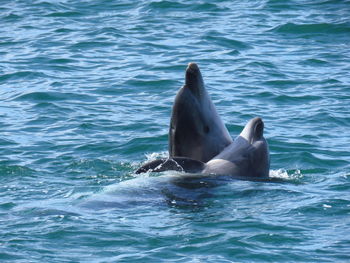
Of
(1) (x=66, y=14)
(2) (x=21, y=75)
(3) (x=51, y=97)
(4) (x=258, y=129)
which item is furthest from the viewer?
(1) (x=66, y=14)

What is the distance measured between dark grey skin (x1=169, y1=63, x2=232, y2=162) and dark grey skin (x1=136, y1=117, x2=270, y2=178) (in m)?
0.23

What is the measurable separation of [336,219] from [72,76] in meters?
10.4

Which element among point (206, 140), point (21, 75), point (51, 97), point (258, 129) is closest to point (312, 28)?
point (21, 75)

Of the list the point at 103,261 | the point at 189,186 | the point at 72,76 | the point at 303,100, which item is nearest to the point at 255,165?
the point at 189,186

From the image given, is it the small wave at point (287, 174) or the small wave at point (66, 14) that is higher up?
the small wave at point (66, 14)

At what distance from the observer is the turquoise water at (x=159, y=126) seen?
10430mm

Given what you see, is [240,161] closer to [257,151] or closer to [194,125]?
[257,151]

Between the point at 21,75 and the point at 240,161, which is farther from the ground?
the point at 240,161

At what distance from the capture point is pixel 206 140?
13383 millimetres

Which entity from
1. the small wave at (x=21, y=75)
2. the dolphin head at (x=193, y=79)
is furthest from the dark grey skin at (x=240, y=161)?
the small wave at (x=21, y=75)

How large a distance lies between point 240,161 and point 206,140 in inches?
24.9

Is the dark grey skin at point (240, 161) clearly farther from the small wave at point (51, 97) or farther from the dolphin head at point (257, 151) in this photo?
the small wave at point (51, 97)

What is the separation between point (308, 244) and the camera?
10.3m

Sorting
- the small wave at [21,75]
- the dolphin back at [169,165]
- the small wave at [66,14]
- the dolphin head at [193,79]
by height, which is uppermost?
the dolphin head at [193,79]
